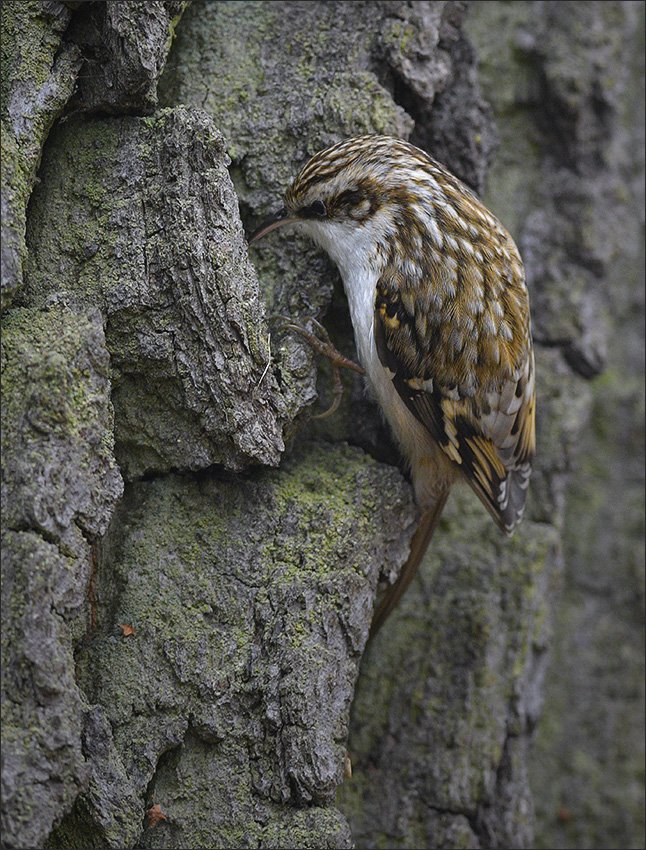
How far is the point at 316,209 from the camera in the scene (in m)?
2.24

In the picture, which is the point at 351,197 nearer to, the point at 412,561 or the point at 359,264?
the point at 359,264

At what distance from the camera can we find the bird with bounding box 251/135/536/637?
2242 mm

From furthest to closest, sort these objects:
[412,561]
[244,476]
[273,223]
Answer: [412,561], [273,223], [244,476]

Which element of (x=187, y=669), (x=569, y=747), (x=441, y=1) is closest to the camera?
(x=187, y=669)

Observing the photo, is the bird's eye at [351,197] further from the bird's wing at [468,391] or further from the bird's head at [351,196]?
the bird's wing at [468,391]

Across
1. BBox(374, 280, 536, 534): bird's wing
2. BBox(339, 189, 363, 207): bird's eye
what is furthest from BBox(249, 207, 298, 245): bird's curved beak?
BBox(374, 280, 536, 534): bird's wing

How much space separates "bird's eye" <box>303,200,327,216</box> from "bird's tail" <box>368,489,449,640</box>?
0.73 metres

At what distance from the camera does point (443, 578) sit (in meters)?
2.63

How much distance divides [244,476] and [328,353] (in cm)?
34

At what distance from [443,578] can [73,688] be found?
1203 mm

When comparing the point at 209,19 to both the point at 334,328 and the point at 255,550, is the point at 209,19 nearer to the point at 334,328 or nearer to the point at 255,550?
the point at 334,328

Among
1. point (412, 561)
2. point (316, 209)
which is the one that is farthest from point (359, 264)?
point (412, 561)

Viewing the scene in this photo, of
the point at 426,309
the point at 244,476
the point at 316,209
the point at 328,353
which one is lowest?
the point at 244,476

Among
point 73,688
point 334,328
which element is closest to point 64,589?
point 73,688
